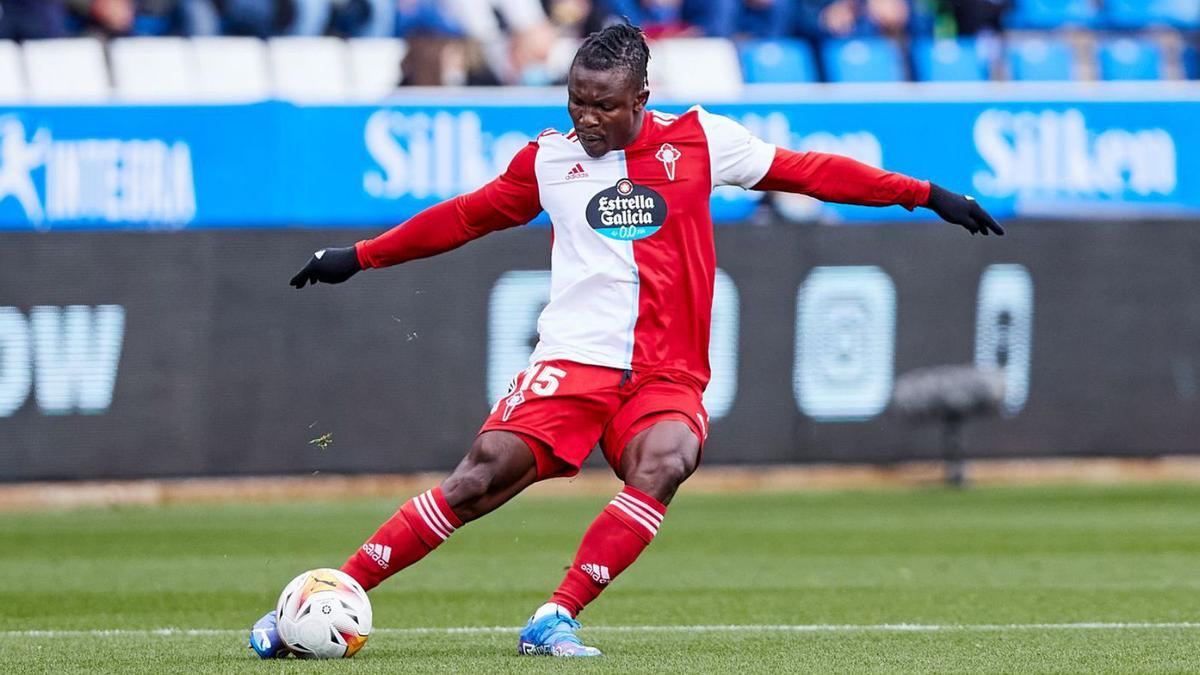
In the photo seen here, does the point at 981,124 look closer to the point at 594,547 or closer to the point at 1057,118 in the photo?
the point at 1057,118

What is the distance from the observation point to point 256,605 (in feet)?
28.8

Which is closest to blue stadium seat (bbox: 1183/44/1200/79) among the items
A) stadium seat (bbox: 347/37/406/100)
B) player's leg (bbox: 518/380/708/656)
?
stadium seat (bbox: 347/37/406/100)

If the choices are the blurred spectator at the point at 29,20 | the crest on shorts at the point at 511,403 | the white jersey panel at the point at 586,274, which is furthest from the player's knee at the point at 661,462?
the blurred spectator at the point at 29,20

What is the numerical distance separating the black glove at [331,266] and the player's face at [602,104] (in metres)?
0.88

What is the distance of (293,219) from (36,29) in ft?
9.80

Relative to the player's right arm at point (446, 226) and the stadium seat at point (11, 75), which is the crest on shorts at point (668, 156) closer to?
the player's right arm at point (446, 226)

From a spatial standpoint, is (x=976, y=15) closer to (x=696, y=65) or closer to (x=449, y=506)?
(x=696, y=65)

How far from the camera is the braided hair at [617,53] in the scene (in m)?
6.19

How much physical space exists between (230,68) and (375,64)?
3.86ft

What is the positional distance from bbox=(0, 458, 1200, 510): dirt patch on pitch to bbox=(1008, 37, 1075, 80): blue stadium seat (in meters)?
4.09

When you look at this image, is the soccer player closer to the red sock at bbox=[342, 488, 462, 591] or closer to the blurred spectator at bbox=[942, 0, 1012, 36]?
the red sock at bbox=[342, 488, 462, 591]

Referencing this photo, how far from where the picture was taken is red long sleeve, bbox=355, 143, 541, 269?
6.52 m

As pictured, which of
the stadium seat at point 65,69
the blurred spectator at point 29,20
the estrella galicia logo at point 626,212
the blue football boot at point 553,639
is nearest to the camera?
the blue football boot at point 553,639

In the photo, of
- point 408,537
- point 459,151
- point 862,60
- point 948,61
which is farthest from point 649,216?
point 948,61
